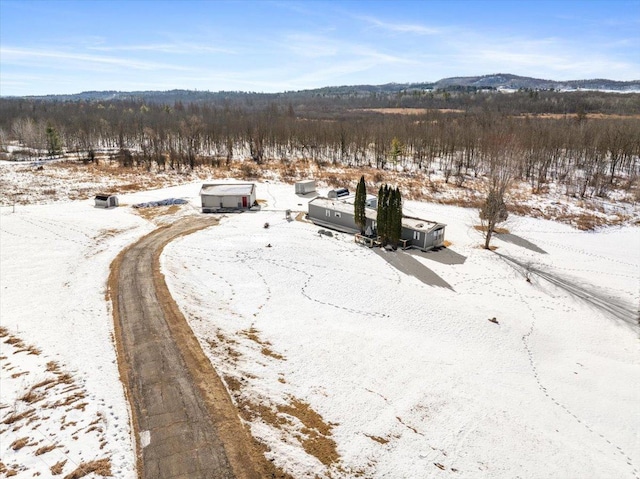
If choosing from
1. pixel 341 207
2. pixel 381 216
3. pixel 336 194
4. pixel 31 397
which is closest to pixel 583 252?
pixel 381 216

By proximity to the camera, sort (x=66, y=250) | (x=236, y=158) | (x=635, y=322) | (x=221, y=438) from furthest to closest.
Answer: (x=236, y=158)
(x=66, y=250)
(x=635, y=322)
(x=221, y=438)

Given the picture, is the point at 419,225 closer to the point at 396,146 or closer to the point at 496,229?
the point at 496,229

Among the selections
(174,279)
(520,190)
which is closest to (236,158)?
(520,190)

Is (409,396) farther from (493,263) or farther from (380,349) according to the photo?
(493,263)

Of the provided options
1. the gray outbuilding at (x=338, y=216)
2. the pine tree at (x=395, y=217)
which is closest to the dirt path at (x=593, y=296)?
the pine tree at (x=395, y=217)

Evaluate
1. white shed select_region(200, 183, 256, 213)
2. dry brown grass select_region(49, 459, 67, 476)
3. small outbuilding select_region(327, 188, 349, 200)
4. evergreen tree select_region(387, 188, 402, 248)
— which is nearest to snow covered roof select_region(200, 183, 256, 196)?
white shed select_region(200, 183, 256, 213)

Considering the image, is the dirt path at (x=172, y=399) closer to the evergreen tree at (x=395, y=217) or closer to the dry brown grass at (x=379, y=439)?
the dry brown grass at (x=379, y=439)
